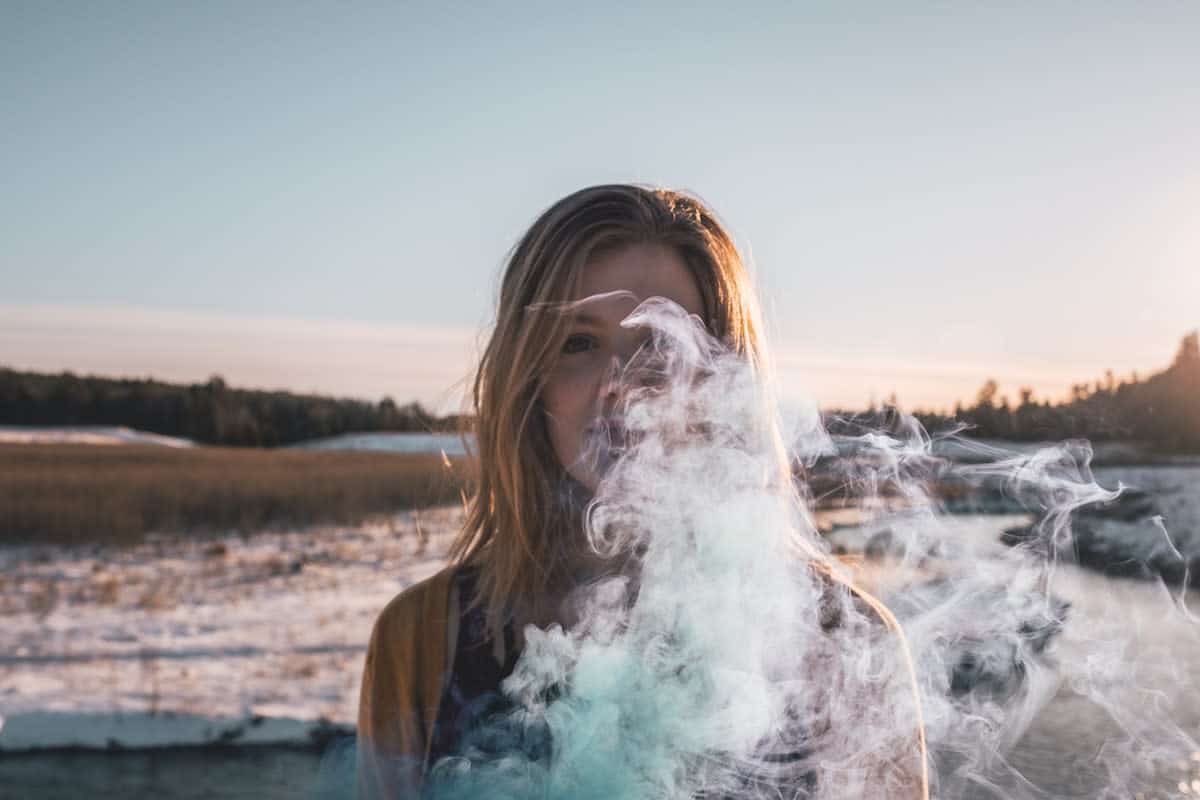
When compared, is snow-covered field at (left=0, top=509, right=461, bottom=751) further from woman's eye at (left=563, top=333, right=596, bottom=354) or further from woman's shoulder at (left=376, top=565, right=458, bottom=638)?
woman's eye at (left=563, top=333, right=596, bottom=354)

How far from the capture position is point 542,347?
1.82 metres

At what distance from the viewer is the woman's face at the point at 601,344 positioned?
1.74 metres

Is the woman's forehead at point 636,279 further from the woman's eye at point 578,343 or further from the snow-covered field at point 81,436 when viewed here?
the snow-covered field at point 81,436

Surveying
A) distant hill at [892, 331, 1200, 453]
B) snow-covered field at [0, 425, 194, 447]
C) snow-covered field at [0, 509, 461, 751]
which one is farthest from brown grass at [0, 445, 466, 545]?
distant hill at [892, 331, 1200, 453]

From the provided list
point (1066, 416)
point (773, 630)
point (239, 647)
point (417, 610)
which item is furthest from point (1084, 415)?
point (239, 647)

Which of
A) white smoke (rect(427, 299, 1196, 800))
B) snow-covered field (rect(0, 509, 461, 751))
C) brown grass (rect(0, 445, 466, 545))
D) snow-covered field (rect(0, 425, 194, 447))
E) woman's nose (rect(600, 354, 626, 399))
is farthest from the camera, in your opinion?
snow-covered field (rect(0, 425, 194, 447))

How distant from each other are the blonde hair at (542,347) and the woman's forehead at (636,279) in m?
0.02

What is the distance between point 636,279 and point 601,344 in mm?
157

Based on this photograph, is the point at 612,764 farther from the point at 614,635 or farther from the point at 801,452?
the point at 801,452

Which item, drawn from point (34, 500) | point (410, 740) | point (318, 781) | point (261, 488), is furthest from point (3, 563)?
point (410, 740)

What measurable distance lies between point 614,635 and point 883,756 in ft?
1.66

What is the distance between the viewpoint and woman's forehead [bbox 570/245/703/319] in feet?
5.92

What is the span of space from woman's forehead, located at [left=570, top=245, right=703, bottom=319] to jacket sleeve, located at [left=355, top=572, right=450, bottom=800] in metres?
0.70

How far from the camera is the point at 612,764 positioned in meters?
1.49
